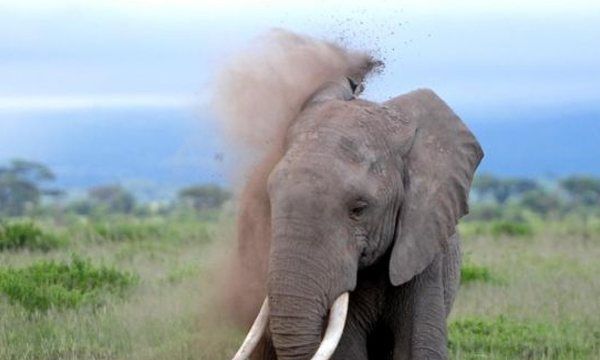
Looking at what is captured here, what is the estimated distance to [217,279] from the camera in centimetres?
885

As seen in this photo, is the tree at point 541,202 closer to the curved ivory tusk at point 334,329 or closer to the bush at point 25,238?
the bush at point 25,238

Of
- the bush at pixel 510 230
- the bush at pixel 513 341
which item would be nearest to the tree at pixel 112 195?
the bush at pixel 510 230

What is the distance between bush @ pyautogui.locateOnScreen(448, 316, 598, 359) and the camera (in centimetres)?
1041

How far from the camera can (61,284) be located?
12.4 m

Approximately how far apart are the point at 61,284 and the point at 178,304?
1.16 meters

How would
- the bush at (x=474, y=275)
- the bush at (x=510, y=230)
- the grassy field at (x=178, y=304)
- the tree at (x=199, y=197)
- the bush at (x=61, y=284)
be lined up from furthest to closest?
the tree at (x=199, y=197) < the bush at (x=510, y=230) < the bush at (x=474, y=275) < the bush at (x=61, y=284) < the grassy field at (x=178, y=304)

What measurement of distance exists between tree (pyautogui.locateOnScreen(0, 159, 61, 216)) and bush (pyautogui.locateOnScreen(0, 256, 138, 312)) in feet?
138

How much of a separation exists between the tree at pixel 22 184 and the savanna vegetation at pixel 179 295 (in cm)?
3820

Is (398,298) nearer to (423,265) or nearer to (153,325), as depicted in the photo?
(423,265)

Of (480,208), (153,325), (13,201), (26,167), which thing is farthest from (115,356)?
(26,167)

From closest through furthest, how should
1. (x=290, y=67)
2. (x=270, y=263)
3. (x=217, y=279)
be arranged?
(x=270, y=263) < (x=290, y=67) < (x=217, y=279)

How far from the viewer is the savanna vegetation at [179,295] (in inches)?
393

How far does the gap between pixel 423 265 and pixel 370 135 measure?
2.28 feet

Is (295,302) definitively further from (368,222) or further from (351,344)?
(351,344)
